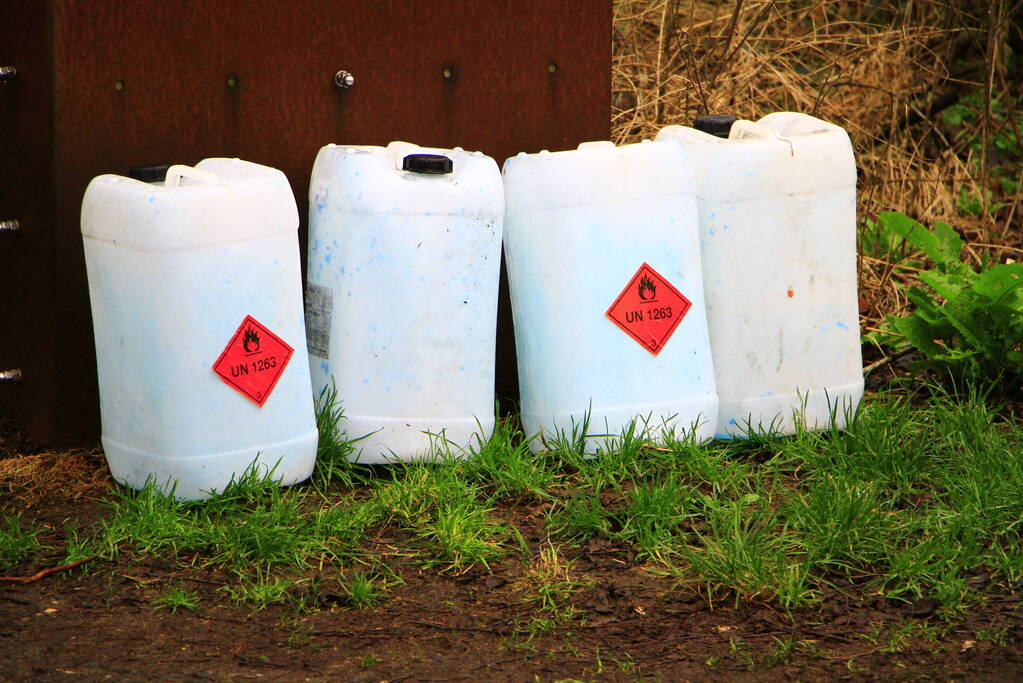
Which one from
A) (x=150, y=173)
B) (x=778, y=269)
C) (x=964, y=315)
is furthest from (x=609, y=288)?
(x=964, y=315)

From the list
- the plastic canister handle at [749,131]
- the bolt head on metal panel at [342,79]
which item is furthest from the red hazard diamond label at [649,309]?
the bolt head on metal panel at [342,79]

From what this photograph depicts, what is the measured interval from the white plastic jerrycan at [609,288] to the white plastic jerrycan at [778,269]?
0.36 feet

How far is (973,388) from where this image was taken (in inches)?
137

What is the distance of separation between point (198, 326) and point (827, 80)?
10.1ft

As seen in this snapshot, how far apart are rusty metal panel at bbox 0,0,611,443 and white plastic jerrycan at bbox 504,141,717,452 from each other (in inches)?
18.1

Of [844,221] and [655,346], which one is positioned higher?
[844,221]

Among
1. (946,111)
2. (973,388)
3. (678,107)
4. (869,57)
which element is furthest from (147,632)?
(946,111)

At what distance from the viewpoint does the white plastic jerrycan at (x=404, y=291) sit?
2924 millimetres

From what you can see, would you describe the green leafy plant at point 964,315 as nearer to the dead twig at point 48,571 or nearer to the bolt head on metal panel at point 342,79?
the bolt head on metal panel at point 342,79

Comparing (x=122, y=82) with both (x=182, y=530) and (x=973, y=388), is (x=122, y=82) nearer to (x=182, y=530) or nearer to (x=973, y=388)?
(x=182, y=530)

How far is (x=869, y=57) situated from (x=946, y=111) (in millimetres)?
1075

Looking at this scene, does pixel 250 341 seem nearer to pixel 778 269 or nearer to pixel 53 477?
pixel 53 477

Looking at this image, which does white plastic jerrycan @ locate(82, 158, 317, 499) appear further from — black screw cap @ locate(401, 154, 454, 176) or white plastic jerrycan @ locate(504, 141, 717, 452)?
white plastic jerrycan @ locate(504, 141, 717, 452)

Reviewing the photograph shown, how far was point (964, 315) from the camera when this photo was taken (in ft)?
11.8
